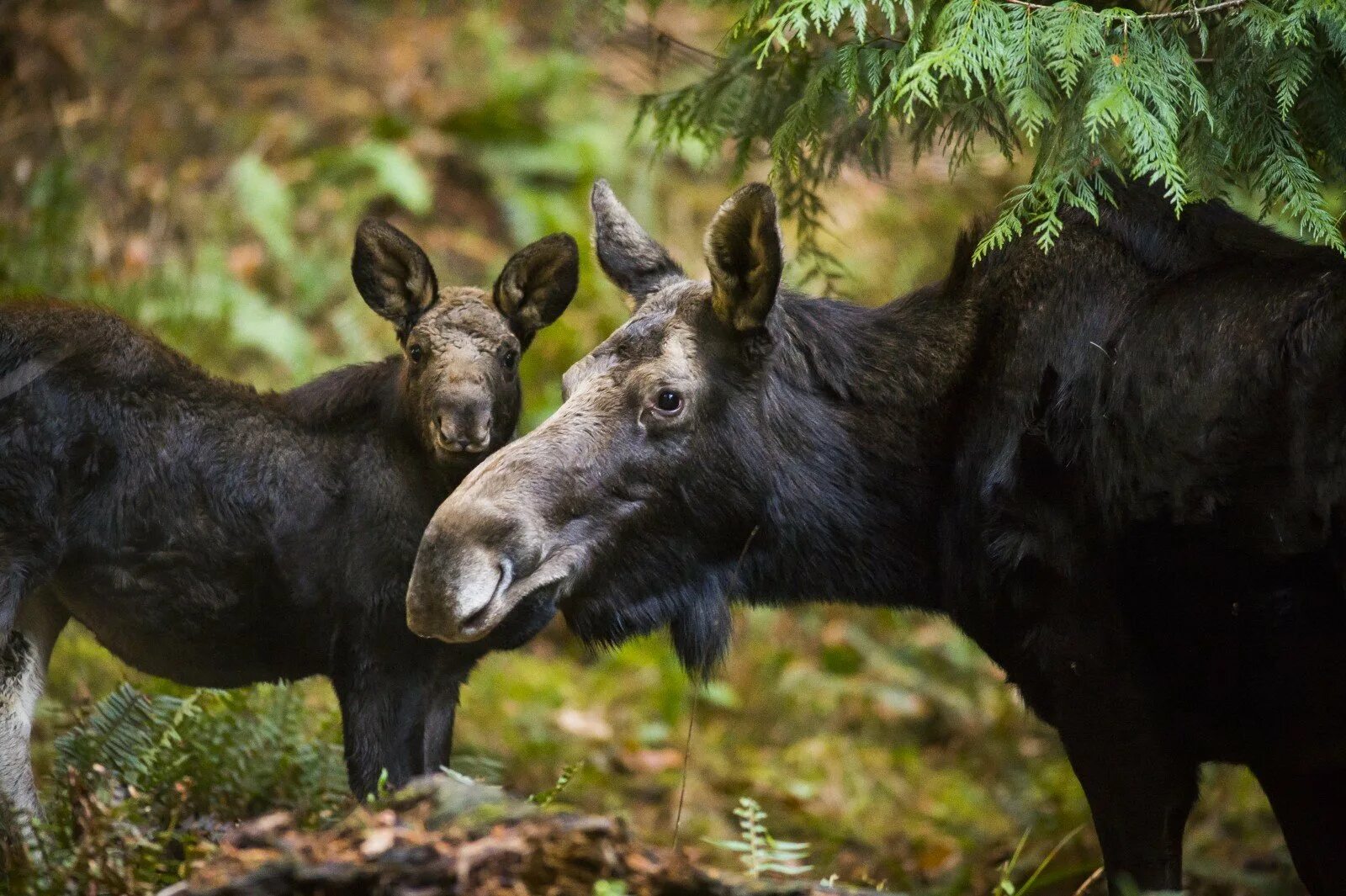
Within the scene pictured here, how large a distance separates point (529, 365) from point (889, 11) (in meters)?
6.58

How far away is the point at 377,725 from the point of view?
5.54m

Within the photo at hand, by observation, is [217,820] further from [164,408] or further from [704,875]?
[704,875]

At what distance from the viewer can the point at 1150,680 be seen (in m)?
4.73

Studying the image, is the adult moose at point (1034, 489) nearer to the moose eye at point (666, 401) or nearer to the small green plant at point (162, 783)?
the moose eye at point (666, 401)

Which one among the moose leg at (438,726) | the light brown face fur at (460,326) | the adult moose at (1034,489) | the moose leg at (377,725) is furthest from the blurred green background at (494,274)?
the adult moose at (1034,489)

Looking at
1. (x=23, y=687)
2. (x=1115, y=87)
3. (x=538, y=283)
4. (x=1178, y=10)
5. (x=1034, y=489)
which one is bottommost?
(x=23, y=687)

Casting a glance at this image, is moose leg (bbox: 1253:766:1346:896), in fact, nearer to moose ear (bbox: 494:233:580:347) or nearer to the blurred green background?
the blurred green background

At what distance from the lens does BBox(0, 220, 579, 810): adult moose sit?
5.44 metres

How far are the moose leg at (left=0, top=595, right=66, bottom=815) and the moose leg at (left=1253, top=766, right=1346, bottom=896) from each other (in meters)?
4.84

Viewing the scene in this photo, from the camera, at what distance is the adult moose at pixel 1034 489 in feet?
14.8

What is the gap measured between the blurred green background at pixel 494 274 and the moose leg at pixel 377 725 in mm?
360

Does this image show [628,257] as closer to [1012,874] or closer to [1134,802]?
[1134,802]

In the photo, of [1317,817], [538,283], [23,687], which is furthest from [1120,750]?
[23,687]

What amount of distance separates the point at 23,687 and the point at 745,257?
11.5ft
